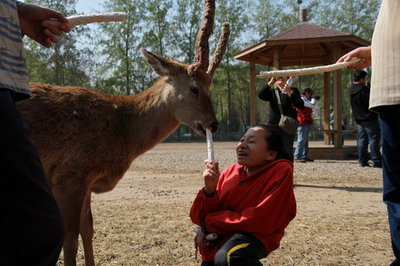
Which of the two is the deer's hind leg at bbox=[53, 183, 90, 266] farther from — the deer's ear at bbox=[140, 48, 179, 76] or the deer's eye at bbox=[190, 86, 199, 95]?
the deer's ear at bbox=[140, 48, 179, 76]

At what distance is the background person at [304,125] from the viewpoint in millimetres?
13289

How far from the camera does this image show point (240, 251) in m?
2.95

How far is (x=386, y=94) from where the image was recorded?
2510 millimetres

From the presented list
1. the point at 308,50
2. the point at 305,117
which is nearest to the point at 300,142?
the point at 305,117

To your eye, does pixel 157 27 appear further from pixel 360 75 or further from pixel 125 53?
pixel 360 75

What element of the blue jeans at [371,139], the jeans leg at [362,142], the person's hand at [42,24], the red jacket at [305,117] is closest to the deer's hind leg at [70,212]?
the person's hand at [42,24]

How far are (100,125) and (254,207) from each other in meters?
2.33

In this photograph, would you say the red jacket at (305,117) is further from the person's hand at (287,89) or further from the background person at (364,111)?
the person's hand at (287,89)

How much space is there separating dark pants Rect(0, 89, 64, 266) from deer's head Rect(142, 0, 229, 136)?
11.7 ft

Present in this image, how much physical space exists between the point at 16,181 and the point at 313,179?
33.3ft

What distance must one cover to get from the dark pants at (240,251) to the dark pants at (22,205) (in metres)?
1.67

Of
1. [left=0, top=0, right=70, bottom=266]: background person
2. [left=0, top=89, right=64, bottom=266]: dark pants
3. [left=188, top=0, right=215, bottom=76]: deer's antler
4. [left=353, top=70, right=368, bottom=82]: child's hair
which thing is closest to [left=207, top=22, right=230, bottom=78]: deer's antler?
[left=188, top=0, right=215, bottom=76]: deer's antler

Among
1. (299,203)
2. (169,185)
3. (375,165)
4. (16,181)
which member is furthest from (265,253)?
(375,165)

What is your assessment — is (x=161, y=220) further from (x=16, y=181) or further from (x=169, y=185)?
(x=16, y=181)
